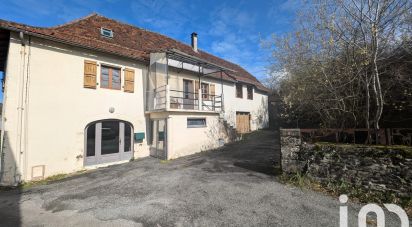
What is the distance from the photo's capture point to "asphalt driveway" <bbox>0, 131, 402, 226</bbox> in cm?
425

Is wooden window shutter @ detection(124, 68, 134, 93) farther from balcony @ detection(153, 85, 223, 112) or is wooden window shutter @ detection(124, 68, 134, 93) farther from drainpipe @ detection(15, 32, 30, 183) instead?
drainpipe @ detection(15, 32, 30, 183)

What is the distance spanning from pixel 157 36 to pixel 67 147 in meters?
10.9

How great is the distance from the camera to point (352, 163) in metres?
5.33

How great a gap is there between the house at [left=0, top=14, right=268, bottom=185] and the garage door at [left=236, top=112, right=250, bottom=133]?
415cm

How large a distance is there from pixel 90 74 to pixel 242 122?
1312 cm

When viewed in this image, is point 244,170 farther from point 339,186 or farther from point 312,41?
point 312,41

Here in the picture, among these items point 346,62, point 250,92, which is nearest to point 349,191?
point 346,62

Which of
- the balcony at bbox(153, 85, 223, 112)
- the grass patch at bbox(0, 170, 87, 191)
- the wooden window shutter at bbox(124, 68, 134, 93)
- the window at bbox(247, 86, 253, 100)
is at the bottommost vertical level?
the grass patch at bbox(0, 170, 87, 191)

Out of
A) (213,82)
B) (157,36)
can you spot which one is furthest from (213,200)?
(157,36)

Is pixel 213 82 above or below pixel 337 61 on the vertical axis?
above

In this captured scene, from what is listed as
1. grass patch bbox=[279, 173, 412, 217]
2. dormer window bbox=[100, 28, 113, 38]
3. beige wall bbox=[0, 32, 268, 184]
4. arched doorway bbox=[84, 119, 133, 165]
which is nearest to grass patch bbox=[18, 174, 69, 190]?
beige wall bbox=[0, 32, 268, 184]

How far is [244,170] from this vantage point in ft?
25.0

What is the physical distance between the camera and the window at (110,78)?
9.74 meters

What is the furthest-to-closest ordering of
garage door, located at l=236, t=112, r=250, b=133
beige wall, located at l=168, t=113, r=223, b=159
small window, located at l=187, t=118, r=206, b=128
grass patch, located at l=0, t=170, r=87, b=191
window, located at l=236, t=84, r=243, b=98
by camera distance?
window, located at l=236, t=84, r=243, b=98, garage door, located at l=236, t=112, r=250, b=133, small window, located at l=187, t=118, r=206, b=128, beige wall, located at l=168, t=113, r=223, b=159, grass patch, located at l=0, t=170, r=87, b=191
